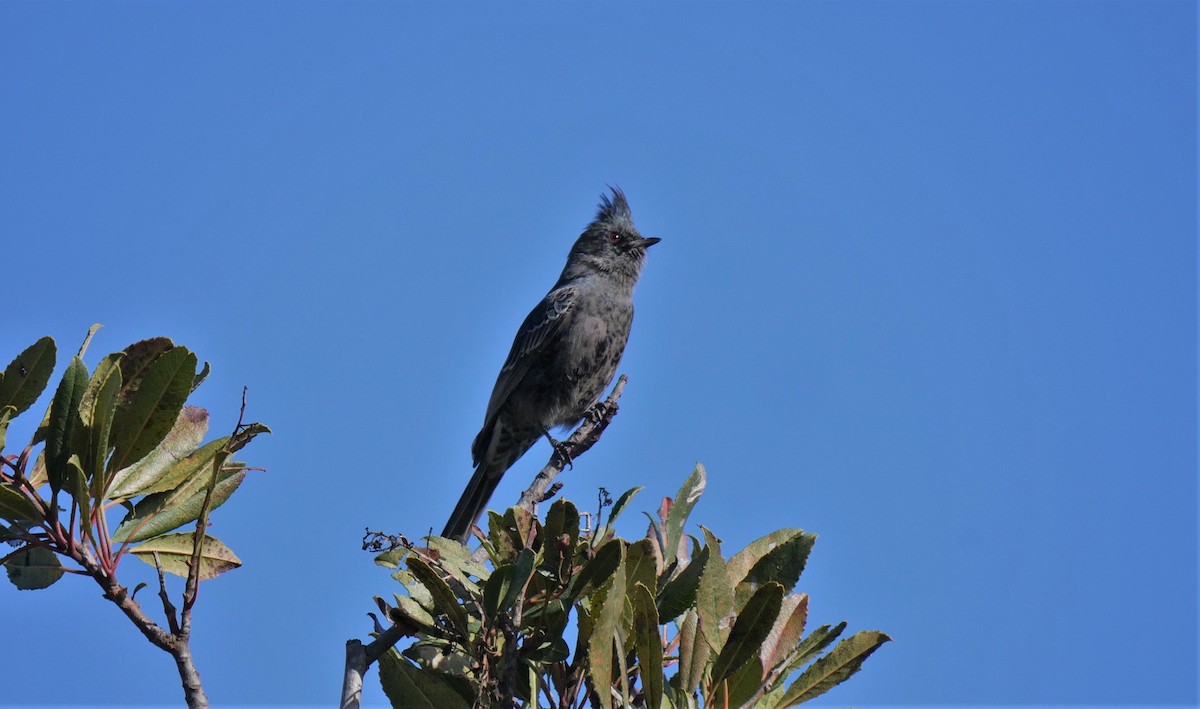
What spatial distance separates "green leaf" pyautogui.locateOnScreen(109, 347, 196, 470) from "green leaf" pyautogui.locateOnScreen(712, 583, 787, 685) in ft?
4.19

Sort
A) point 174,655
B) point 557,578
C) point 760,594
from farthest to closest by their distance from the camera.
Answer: point 557,578, point 760,594, point 174,655

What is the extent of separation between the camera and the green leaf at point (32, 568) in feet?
7.95

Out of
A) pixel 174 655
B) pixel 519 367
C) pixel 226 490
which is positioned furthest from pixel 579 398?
pixel 174 655

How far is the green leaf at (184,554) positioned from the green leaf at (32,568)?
166mm

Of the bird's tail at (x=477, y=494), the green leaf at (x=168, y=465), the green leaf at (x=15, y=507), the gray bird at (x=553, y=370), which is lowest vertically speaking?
the green leaf at (x=15, y=507)

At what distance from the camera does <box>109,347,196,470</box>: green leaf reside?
95.7 inches

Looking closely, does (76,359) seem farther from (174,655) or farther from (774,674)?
(774,674)

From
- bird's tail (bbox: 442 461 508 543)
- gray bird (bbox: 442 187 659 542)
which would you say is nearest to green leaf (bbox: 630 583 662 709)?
bird's tail (bbox: 442 461 508 543)

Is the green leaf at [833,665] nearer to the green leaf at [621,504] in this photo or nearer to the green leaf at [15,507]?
the green leaf at [621,504]

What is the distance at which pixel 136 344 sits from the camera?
2455mm

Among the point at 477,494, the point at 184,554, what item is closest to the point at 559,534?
the point at 184,554

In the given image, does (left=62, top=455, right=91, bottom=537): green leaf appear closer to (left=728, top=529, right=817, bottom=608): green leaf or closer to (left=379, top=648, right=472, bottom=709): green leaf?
(left=379, top=648, right=472, bottom=709): green leaf

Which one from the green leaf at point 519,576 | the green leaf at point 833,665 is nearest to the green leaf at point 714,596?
the green leaf at point 833,665

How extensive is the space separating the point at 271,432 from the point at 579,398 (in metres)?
5.38
